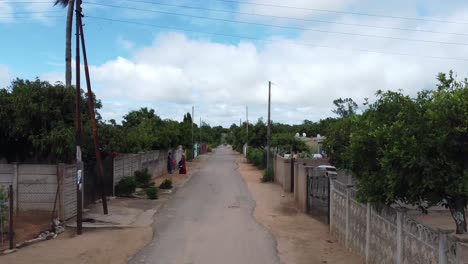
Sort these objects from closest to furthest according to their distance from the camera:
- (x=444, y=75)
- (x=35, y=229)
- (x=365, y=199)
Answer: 1. (x=444, y=75)
2. (x=365, y=199)
3. (x=35, y=229)

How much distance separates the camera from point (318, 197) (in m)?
16.9

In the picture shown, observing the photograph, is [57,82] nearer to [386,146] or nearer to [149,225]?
[149,225]

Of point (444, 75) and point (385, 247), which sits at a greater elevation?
point (444, 75)

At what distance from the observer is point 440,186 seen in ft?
20.8

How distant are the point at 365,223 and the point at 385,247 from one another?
1.48 m

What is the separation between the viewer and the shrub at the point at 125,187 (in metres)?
21.5

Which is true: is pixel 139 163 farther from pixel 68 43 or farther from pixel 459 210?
pixel 459 210

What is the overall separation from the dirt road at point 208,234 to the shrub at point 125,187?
2007 millimetres

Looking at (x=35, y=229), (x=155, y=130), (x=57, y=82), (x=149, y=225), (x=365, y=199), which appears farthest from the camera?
(x=155, y=130)

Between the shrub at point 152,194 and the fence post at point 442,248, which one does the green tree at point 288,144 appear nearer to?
the shrub at point 152,194

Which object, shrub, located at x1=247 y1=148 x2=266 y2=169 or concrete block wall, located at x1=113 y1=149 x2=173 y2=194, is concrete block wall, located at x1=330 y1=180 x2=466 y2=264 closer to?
concrete block wall, located at x1=113 y1=149 x2=173 y2=194

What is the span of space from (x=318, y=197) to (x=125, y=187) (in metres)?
9.01

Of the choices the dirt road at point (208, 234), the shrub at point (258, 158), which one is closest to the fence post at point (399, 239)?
the dirt road at point (208, 234)

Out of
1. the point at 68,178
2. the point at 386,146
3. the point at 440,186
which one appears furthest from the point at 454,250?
the point at 68,178
